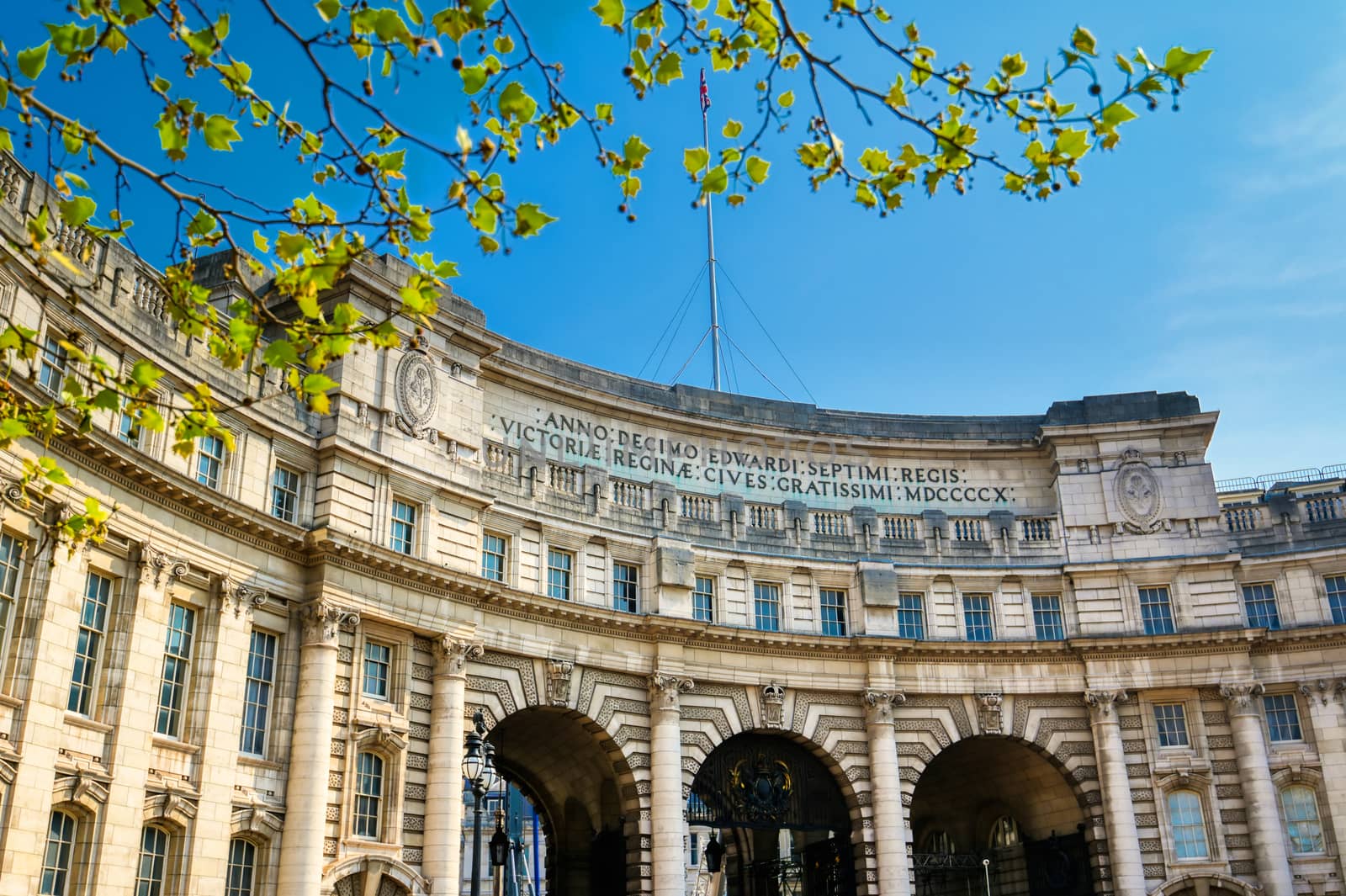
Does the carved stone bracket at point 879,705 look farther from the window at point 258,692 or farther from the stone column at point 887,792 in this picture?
the window at point 258,692

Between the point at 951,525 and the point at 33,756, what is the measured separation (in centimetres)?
2980

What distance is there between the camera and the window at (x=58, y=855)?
24.0 meters

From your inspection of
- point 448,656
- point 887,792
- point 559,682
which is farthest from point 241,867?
point 887,792

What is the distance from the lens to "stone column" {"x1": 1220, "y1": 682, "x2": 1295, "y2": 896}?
38.8m

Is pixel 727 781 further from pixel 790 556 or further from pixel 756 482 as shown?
pixel 756 482

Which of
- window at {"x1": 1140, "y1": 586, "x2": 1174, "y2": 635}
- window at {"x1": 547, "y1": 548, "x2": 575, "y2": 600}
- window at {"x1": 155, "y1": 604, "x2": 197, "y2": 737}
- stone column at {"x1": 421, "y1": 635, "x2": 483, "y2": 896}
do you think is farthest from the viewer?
window at {"x1": 1140, "y1": 586, "x2": 1174, "y2": 635}

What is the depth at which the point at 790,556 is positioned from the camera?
136 ft

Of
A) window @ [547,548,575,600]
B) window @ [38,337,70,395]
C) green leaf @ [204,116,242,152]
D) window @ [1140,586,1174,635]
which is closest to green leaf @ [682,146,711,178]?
green leaf @ [204,116,242,152]

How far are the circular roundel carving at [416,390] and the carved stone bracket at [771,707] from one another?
13.4 meters

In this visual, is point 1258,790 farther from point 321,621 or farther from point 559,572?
point 321,621

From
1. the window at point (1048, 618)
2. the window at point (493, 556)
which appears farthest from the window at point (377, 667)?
the window at point (1048, 618)

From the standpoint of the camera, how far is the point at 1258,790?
39.8 meters

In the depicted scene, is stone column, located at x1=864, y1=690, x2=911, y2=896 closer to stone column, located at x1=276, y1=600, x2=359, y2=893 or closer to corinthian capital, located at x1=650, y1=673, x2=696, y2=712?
corinthian capital, located at x1=650, y1=673, x2=696, y2=712

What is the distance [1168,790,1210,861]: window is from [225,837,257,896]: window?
27.7 meters
